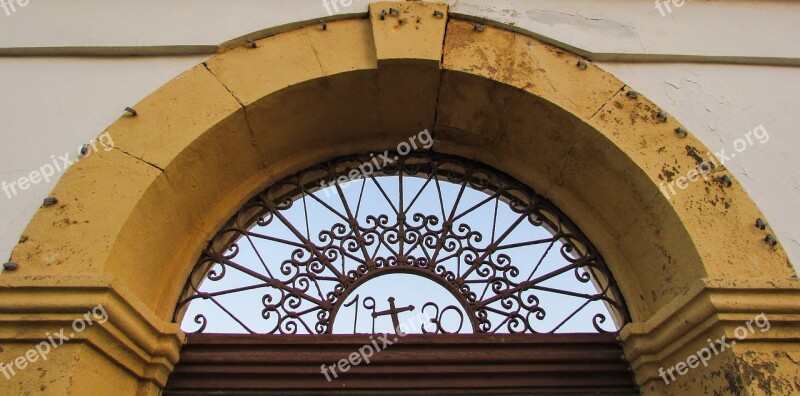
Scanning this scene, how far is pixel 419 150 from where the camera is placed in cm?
408

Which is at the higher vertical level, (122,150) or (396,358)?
(122,150)

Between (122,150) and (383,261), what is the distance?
1.54m

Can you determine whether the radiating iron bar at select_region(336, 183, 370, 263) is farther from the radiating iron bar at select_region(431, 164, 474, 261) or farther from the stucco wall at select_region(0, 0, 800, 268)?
the stucco wall at select_region(0, 0, 800, 268)

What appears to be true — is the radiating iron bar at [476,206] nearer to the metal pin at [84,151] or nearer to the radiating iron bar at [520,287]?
the radiating iron bar at [520,287]

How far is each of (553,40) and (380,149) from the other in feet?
4.22


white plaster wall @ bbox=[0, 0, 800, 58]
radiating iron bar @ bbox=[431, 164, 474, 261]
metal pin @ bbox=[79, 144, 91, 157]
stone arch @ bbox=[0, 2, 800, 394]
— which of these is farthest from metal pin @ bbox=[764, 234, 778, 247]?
metal pin @ bbox=[79, 144, 91, 157]

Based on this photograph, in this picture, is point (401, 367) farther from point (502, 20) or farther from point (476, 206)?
point (502, 20)

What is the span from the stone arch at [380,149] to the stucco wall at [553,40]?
15cm

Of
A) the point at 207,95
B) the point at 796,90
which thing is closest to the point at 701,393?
the point at 796,90

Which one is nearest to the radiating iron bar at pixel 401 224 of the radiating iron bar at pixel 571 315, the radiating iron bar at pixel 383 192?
the radiating iron bar at pixel 383 192

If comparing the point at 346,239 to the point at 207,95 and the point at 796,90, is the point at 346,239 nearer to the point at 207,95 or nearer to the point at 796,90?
the point at 207,95

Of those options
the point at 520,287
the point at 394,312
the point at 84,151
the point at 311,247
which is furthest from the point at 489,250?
the point at 84,151

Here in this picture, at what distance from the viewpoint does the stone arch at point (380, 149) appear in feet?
9.32

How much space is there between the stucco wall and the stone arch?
148 mm
